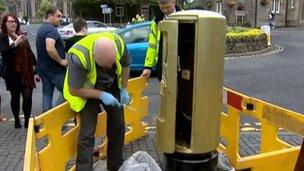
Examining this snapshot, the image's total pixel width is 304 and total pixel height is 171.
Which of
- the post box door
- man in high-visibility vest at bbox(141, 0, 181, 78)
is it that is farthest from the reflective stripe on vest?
man in high-visibility vest at bbox(141, 0, 181, 78)

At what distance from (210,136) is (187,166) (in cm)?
35

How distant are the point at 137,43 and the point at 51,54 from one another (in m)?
6.28

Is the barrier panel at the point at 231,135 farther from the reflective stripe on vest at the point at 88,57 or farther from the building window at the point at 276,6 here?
the building window at the point at 276,6

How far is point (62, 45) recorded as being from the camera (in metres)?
6.77

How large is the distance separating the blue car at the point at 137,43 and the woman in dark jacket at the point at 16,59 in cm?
547

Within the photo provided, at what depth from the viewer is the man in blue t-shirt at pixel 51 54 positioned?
6.52 m

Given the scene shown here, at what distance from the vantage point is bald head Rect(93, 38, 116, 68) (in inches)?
170

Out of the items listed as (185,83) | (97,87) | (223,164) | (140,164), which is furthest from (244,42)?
(140,164)

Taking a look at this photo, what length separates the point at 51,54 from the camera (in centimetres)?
648

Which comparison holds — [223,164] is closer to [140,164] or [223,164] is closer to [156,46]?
[140,164]

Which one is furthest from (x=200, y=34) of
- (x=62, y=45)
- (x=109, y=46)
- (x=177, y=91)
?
(x=62, y=45)

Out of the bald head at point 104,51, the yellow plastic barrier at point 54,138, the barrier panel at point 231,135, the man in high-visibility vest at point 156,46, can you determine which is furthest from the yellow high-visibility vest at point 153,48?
the bald head at point 104,51

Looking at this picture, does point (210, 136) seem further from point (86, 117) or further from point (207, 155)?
point (86, 117)

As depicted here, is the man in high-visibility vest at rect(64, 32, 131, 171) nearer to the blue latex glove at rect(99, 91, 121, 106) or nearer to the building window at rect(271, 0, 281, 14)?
the blue latex glove at rect(99, 91, 121, 106)
